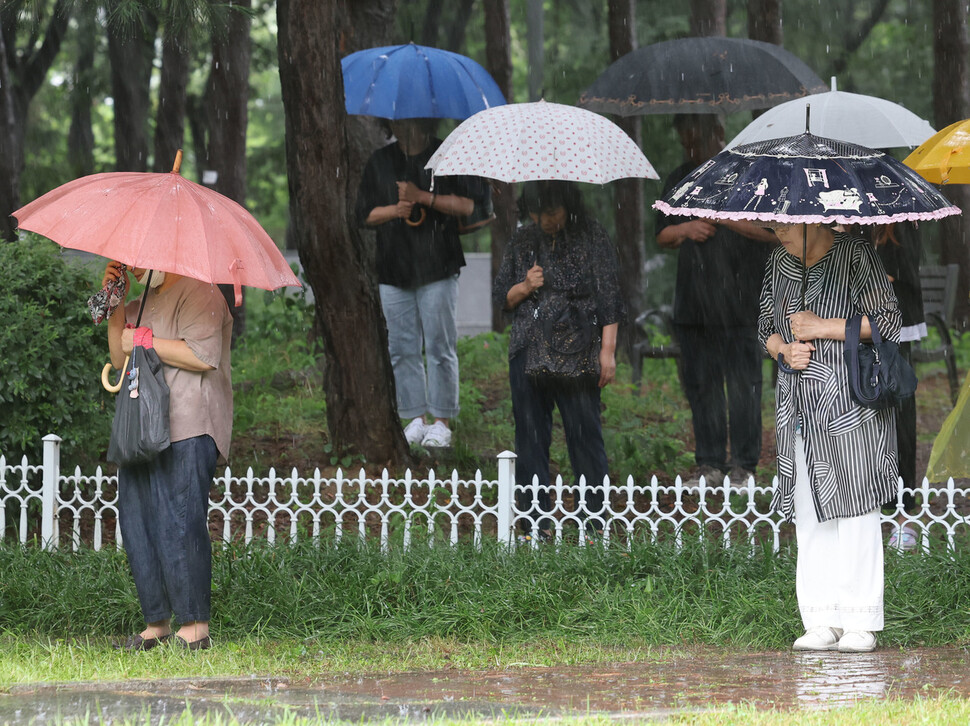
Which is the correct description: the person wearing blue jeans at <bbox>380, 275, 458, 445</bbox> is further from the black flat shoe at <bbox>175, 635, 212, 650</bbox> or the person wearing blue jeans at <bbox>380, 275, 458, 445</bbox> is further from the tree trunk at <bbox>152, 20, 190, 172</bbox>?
the tree trunk at <bbox>152, 20, 190, 172</bbox>

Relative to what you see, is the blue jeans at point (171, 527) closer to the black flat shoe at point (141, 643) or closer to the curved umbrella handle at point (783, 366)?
the black flat shoe at point (141, 643)

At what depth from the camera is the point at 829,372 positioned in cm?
543

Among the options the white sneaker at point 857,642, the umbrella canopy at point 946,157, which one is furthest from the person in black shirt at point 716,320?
the white sneaker at point 857,642

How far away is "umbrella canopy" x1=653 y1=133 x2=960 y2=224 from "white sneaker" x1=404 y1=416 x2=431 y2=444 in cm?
367

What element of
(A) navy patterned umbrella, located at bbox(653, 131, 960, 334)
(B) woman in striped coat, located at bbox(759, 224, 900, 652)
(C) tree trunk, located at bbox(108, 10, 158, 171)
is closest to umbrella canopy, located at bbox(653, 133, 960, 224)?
(A) navy patterned umbrella, located at bbox(653, 131, 960, 334)

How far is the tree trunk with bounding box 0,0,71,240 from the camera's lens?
28.6 feet

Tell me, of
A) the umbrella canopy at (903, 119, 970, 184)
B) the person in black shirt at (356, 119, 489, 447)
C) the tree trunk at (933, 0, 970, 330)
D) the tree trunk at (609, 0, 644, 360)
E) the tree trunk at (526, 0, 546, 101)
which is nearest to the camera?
the umbrella canopy at (903, 119, 970, 184)

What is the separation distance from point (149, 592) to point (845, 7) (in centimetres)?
2197

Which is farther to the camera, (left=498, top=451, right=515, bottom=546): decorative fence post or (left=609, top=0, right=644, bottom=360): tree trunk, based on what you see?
(left=609, top=0, right=644, bottom=360): tree trunk

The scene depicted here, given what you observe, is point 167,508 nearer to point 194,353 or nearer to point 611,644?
point 194,353

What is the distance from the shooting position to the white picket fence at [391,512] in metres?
6.65

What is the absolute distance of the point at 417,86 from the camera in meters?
8.80

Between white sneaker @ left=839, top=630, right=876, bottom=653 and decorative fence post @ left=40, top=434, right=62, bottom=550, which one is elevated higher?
decorative fence post @ left=40, top=434, right=62, bottom=550

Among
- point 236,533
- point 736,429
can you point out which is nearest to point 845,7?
point 736,429
